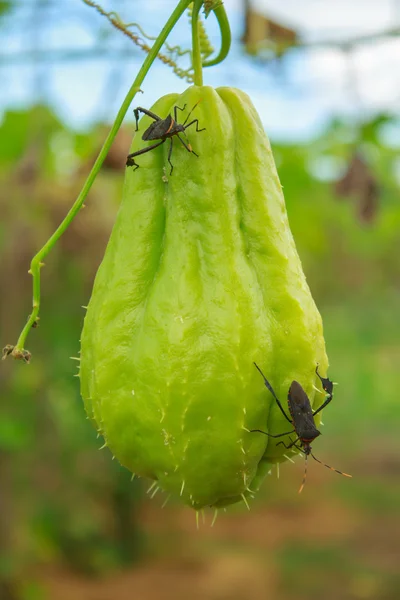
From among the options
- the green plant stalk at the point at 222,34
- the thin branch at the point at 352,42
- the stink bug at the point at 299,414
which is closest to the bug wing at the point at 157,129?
the green plant stalk at the point at 222,34

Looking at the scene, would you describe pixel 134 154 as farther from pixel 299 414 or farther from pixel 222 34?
pixel 299 414

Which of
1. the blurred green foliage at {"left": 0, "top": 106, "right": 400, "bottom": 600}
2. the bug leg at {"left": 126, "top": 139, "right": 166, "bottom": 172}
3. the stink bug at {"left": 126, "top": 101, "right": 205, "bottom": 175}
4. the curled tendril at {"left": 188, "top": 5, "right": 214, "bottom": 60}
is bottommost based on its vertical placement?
the blurred green foliage at {"left": 0, "top": 106, "right": 400, "bottom": 600}

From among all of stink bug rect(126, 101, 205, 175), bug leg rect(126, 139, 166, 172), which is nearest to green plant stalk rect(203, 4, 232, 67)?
stink bug rect(126, 101, 205, 175)

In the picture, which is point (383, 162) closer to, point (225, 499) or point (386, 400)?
point (225, 499)

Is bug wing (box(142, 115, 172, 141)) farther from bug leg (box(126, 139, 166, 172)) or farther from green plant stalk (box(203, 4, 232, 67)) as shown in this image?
green plant stalk (box(203, 4, 232, 67))

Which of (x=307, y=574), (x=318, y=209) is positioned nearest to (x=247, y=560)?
(x=307, y=574)

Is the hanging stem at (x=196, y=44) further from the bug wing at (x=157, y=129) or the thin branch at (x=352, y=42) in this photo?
the thin branch at (x=352, y=42)

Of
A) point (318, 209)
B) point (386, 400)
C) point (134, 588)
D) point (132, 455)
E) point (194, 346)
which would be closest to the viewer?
point (194, 346)
